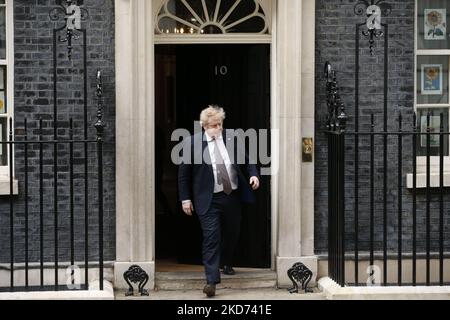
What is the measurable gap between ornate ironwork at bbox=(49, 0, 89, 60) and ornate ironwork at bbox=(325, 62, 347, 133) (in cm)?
238

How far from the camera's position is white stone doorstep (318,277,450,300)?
28.5 ft

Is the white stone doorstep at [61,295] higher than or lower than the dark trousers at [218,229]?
lower

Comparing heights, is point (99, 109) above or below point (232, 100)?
below

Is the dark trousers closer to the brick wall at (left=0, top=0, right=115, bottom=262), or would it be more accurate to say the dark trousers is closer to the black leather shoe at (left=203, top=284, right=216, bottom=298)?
the black leather shoe at (left=203, top=284, right=216, bottom=298)

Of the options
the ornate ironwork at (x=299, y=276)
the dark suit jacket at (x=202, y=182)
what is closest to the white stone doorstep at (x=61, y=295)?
the dark suit jacket at (x=202, y=182)

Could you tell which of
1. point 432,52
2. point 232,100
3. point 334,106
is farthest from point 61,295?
A: point 432,52

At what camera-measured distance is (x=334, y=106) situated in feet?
30.1

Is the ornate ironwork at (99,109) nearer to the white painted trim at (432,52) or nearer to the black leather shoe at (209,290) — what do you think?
the black leather shoe at (209,290)

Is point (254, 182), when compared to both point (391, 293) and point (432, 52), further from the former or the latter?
point (432, 52)

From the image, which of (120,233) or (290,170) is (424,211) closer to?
(290,170)

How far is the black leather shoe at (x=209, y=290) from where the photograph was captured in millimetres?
9023

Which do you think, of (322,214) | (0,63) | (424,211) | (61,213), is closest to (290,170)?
(322,214)

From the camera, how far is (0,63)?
9492 millimetres

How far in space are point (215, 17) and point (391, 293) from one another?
3.24 m
